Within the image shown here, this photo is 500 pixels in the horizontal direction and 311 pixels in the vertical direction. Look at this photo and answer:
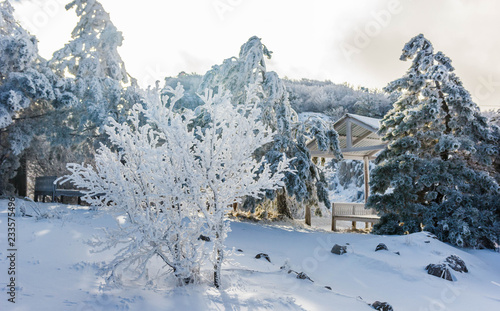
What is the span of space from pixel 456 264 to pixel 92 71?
600 inches

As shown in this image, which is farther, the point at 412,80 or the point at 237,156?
the point at 412,80

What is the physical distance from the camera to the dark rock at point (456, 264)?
6.46 meters

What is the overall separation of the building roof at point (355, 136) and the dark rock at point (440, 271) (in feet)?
23.1

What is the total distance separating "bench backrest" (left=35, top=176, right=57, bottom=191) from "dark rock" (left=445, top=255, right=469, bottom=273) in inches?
529

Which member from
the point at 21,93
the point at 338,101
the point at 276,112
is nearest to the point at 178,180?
the point at 276,112

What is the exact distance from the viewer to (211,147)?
382 centimetres

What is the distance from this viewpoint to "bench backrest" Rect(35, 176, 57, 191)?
43.9 ft

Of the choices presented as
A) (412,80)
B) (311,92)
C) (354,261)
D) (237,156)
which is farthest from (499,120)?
(311,92)

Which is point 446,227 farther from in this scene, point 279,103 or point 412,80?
point 279,103

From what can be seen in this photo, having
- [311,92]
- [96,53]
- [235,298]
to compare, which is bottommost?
[235,298]

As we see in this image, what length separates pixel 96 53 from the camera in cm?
1527

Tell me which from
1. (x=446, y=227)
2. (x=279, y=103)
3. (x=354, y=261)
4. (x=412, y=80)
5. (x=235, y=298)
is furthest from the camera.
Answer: (x=279, y=103)

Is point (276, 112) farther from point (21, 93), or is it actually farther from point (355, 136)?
point (21, 93)

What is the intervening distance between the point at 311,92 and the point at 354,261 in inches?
1224
